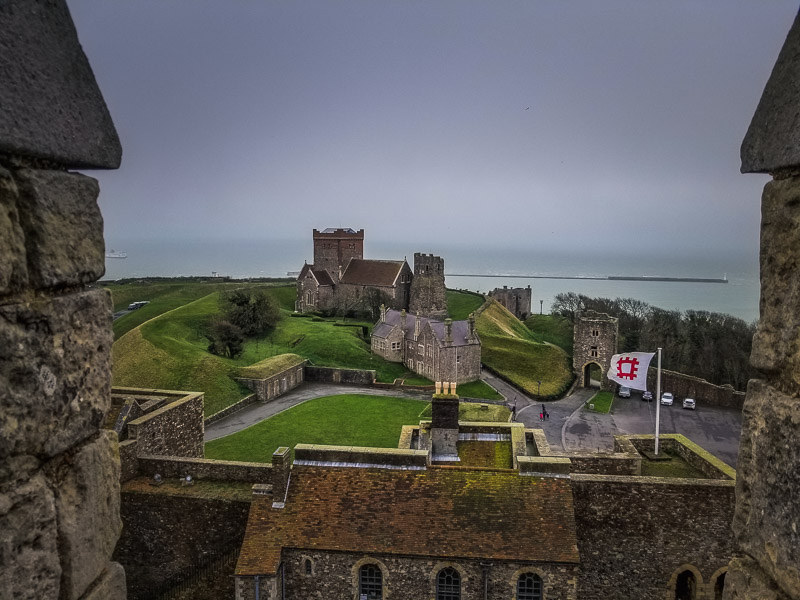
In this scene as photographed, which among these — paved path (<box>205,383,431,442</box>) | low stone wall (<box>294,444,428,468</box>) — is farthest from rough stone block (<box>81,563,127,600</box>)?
paved path (<box>205,383,431,442</box>)

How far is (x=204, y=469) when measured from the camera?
15297 mm

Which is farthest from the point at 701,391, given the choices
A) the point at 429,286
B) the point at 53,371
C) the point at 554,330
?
the point at 53,371

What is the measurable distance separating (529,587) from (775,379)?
11.5m

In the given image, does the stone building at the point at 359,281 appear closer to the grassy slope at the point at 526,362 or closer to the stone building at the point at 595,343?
the grassy slope at the point at 526,362

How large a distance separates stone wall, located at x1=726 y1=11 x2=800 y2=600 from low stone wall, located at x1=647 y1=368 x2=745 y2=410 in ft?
122

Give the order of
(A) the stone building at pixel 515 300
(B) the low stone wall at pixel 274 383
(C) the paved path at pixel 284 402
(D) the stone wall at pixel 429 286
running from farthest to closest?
(A) the stone building at pixel 515 300, (D) the stone wall at pixel 429 286, (B) the low stone wall at pixel 274 383, (C) the paved path at pixel 284 402

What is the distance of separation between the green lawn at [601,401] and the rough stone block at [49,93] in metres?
36.7

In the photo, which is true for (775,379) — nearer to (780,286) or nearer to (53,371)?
(780,286)

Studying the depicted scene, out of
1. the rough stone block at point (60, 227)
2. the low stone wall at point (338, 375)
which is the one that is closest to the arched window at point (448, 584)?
the rough stone block at point (60, 227)

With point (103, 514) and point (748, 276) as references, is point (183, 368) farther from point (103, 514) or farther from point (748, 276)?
point (748, 276)

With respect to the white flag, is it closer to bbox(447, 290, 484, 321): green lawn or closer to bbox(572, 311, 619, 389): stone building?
bbox(572, 311, 619, 389): stone building

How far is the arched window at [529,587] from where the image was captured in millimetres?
12305

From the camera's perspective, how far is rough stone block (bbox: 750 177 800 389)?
2.42m

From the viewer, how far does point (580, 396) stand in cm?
4006
